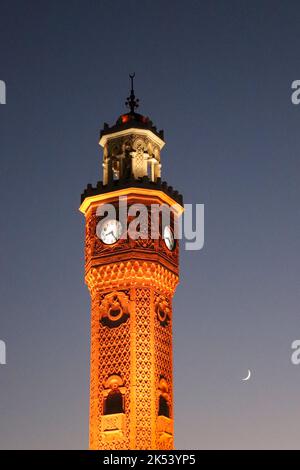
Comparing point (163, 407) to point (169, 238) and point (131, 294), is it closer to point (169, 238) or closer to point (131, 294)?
point (131, 294)

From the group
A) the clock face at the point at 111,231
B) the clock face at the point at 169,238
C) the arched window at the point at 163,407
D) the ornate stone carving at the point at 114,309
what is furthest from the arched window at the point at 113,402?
the clock face at the point at 169,238

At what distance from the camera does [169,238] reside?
40625mm

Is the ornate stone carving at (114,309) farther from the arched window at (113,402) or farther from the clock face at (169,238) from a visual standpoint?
the clock face at (169,238)

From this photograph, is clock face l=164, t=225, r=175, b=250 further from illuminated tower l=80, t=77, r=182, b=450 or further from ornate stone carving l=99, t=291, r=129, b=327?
ornate stone carving l=99, t=291, r=129, b=327

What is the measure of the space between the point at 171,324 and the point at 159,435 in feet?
15.2

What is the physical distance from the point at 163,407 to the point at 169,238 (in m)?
6.62

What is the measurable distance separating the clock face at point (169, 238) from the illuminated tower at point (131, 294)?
0.09 ft

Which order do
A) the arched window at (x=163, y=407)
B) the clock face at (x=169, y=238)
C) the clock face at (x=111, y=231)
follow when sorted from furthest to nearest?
the clock face at (x=169, y=238) < the clock face at (x=111, y=231) < the arched window at (x=163, y=407)

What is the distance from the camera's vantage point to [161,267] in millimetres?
39500

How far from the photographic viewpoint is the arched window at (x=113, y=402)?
37.3m

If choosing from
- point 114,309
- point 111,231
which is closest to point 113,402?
point 114,309
